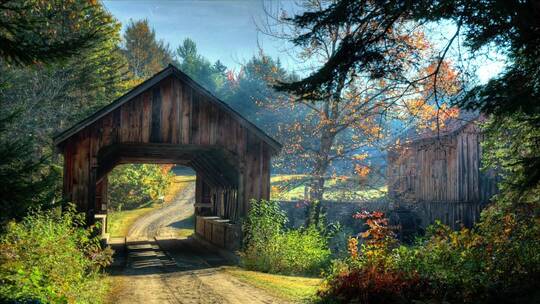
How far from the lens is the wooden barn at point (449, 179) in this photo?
944 inches

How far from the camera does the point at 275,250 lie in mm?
14219

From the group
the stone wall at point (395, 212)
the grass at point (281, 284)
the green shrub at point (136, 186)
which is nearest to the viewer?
the grass at point (281, 284)

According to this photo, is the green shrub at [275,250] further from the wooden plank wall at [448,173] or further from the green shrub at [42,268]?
the wooden plank wall at [448,173]

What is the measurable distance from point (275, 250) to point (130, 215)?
2398 cm

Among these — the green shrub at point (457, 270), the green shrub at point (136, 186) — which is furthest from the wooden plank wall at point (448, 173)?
the green shrub at point (136, 186)

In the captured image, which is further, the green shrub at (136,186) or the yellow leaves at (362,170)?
the green shrub at (136,186)

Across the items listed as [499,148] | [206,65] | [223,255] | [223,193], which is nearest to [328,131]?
[223,193]

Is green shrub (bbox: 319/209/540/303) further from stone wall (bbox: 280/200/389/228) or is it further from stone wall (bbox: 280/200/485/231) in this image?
stone wall (bbox: 280/200/389/228)

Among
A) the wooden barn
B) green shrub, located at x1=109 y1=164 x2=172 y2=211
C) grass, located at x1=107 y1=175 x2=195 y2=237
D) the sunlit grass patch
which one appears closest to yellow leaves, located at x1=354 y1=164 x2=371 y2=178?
the wooden barn

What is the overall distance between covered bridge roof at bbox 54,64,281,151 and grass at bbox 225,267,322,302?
15.8ft

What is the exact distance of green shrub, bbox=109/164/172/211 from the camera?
36.8 m

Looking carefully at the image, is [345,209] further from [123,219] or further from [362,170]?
[123,219]

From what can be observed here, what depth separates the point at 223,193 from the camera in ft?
73.6

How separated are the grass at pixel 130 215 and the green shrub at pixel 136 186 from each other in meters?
0.73
